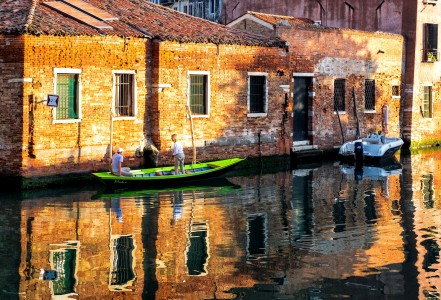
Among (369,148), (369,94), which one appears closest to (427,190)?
(369,148)

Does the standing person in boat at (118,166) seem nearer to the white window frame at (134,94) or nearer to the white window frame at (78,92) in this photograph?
the white window frame at (78,92)

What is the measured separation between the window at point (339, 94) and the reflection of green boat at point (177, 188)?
9599 millimetres

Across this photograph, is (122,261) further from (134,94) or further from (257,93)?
(257,93)

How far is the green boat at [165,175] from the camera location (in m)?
21.4

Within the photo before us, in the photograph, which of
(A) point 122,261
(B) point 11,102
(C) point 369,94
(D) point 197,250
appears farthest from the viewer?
(C) point 369,94

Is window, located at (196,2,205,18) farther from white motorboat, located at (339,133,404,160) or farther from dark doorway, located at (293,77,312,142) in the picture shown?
white motorboat, located at (339,133,404,160)

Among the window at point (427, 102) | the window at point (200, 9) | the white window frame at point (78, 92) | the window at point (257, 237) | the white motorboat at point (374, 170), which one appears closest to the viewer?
the window at point (257, 237)

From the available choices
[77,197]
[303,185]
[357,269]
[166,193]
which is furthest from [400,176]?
[357,269]

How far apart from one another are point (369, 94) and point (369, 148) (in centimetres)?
479

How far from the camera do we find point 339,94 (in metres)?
32.6

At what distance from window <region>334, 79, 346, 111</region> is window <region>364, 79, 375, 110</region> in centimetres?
155

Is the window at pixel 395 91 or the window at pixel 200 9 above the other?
the window at pixel 200 9

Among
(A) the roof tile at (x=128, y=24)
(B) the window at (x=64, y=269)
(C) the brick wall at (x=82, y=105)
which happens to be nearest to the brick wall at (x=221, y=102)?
(A) the roof tile at (x=128, y=24)

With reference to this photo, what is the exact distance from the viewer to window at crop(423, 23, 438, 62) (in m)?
35.9
